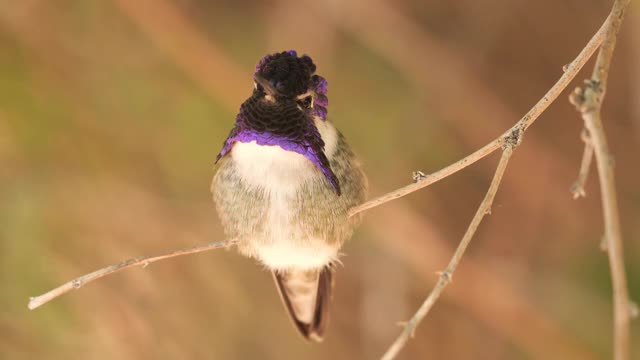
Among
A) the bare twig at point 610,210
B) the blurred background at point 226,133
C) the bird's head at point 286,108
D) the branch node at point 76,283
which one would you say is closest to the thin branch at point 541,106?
the bare twig at point 610,210

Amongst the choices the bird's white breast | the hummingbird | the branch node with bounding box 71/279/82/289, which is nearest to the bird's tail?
the hummingbird

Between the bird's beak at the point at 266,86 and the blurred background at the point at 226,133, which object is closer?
the bird's beak at the point at 266,86

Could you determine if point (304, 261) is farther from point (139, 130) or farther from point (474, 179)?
point (474, 179)

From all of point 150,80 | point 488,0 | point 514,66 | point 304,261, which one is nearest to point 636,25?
point 488,0

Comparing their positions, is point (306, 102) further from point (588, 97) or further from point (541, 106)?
point (588, 97)

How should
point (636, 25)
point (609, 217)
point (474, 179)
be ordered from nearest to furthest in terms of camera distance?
point (609, 217)
point (636, 25)
point (474, 179)

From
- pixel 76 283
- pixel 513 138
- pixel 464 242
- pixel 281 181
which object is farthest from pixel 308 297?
pixel 513 138

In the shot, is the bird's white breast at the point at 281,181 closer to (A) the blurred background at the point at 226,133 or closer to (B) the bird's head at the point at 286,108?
(B) the bird's head at the point at 286,108
